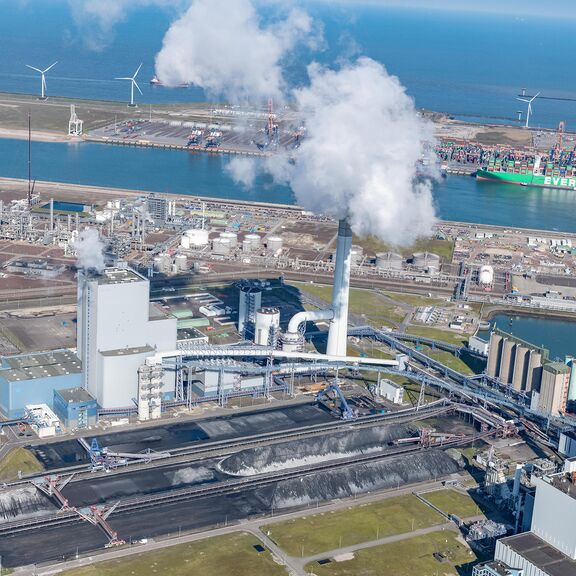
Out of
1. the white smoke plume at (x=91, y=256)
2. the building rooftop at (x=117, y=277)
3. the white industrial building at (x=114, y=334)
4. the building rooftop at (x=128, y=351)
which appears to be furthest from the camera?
the white smoke plume at (x=91, y=256)

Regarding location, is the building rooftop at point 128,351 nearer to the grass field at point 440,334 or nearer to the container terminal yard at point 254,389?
the container terminal yard at point 254,389

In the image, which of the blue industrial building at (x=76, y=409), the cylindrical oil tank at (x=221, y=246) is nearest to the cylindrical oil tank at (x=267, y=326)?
the blue industrial building at (x=76, y=409)

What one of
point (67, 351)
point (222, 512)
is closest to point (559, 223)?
point (67, 351)

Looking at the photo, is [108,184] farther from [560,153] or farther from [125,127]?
[560,153]

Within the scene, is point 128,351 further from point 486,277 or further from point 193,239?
point 486,277

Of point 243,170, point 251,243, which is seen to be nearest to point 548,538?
point 251,243

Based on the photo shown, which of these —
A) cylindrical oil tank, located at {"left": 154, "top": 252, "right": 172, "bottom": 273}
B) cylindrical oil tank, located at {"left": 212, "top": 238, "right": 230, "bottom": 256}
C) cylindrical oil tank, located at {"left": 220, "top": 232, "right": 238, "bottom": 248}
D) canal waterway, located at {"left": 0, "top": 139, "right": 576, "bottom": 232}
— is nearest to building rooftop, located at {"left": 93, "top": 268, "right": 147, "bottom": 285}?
cylindrical oil tank, located at {"left": 154, "top": 252, "right": 172, "bottom": 273}
